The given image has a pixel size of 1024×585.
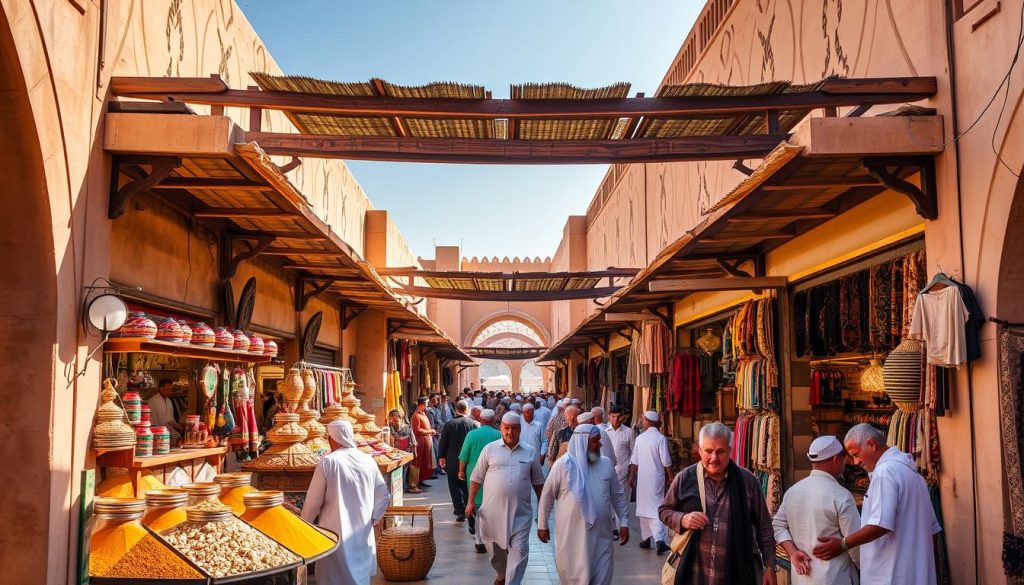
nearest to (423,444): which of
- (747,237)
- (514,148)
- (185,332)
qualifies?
(747,237)

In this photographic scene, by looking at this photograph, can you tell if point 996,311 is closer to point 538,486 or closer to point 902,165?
point 902,165

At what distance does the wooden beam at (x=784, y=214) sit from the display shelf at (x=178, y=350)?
12.4 feet

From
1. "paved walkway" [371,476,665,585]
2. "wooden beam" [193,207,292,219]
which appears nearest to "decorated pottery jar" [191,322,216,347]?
"wooden beam" [193,207,292,219]

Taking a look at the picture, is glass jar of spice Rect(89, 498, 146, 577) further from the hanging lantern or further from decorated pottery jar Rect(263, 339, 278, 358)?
the hanging lantern

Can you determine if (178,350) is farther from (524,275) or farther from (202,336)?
(524,275)

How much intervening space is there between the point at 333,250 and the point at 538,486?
9.14 feet

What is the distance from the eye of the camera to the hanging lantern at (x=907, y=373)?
15.3ft

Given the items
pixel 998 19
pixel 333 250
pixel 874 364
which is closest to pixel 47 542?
pixel 333 250

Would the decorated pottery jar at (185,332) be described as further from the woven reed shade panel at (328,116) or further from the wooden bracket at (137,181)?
the woven reed shade panel at (328,116)

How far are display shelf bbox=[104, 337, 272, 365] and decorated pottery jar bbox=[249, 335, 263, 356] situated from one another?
33mm

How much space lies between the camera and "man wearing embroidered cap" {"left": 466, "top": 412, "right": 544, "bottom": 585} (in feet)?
19.5

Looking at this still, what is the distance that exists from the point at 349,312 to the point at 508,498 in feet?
24.3

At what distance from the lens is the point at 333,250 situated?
23.9ft

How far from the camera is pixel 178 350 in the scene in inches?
207
